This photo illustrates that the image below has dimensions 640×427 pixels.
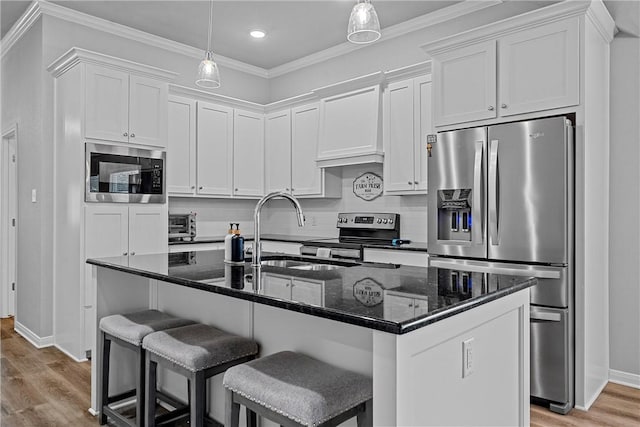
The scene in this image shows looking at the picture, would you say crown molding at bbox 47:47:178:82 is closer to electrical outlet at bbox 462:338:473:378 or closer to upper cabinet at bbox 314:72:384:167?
upper cabinet at bbox 314:72:384:167

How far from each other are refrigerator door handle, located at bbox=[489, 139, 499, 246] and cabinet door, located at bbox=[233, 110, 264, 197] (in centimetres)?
301

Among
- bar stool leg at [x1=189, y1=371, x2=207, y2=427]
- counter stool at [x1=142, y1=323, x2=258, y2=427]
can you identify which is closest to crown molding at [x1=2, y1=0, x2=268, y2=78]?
counter stool at [x1=142, y1=323, x2=258, y2=427]

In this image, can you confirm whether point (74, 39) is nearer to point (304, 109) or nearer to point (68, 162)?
point (68, 162)

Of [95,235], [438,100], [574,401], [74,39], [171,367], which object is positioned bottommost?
[574,401]

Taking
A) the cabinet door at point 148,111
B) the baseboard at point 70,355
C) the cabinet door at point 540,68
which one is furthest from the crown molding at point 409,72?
the baseboard at point 70,355

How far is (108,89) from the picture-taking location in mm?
3762

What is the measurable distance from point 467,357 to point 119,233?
316 centimetres

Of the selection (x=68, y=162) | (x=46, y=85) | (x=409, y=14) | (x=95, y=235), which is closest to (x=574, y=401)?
(x=409, y=14)

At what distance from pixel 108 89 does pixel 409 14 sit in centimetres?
271

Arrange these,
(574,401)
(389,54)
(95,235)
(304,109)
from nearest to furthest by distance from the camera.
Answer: (574,401)
(95,235)
(389,54)
(304,109)

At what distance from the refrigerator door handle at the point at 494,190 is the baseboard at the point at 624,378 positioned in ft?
4.40

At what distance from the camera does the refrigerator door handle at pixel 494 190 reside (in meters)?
2.96

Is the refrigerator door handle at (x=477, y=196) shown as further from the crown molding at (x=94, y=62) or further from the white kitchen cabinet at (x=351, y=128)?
the crown molding at (x=94, y=62)

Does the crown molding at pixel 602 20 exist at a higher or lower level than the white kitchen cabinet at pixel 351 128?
higher
